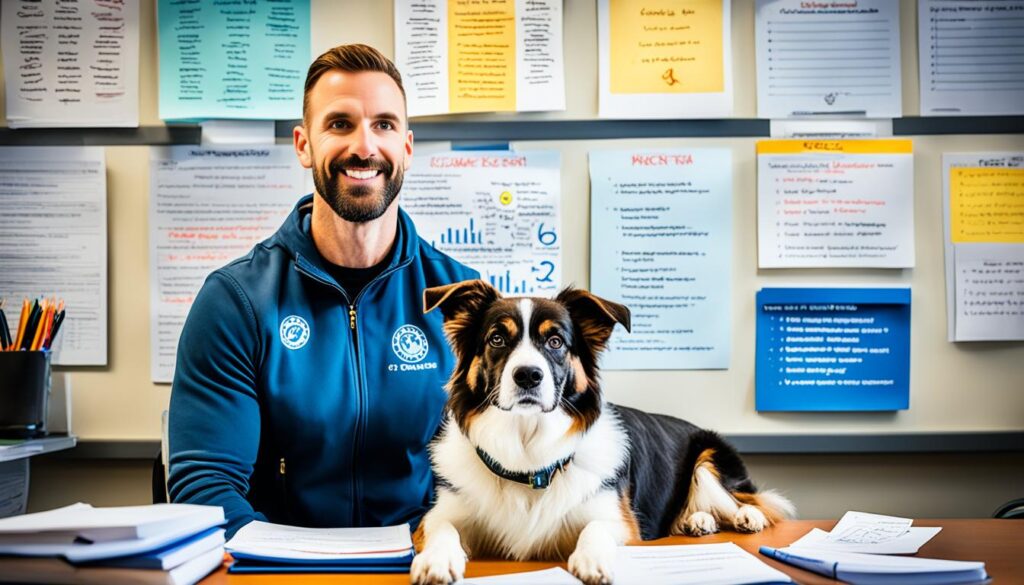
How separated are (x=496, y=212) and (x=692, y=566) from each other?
1.25 meters

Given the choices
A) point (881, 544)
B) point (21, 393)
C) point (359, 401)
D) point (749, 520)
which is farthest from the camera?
point (21, 393)

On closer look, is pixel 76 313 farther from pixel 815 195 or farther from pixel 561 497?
pixel 815 195

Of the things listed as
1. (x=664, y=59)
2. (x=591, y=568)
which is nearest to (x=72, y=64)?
(x=664, y=59)

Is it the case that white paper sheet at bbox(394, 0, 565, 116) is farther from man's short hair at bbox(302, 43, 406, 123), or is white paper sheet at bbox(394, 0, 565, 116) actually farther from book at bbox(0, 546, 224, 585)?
book at bbox(0, 546, 224, 585)

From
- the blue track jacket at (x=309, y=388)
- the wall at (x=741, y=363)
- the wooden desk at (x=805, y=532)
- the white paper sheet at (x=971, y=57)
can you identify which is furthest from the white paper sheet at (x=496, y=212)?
the white paper sheet at (x=971, y=57)

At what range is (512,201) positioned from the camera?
219cm

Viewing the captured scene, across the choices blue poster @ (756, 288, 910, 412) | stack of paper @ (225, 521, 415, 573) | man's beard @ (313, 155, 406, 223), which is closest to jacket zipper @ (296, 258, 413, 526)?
man's beard @ (313, 155, 406, 223)

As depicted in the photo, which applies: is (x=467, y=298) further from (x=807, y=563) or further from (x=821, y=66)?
(x=821, y=66)

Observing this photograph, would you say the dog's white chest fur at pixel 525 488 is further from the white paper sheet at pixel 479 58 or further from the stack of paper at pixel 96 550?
the white paper sheet at pixel 479 58

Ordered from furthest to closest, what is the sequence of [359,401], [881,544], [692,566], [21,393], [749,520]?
[21,393] → [359,401] → [749,520] → [881,544] → [692,566]

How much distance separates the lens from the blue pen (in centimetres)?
114

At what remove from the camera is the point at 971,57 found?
2.21 m

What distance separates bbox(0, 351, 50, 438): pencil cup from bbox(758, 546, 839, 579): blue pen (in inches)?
69.9

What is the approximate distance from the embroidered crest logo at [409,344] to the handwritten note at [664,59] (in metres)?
→ 0.87
